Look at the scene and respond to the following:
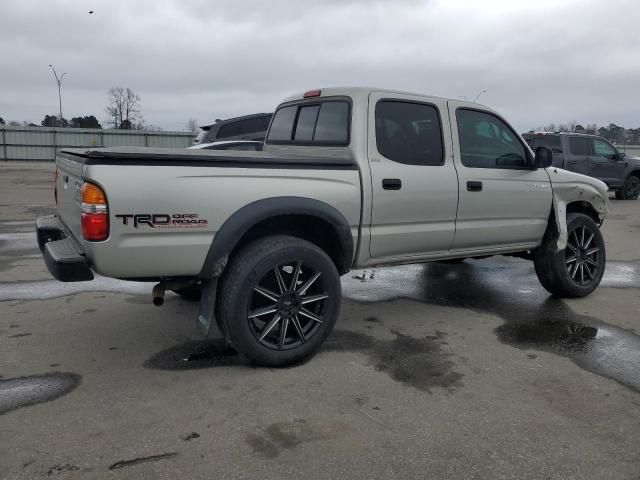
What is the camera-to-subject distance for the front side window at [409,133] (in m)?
4.37

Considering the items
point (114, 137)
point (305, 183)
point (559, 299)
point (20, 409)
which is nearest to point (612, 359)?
point (559, 299)

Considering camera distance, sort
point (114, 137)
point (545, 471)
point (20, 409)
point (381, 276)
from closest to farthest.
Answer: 1. point (545, 471)
2. point (20, 409)
3. point (381, 276)
4. point (114, 137)

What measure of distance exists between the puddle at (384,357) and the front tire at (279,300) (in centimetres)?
28

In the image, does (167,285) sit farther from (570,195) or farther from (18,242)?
(18,242)

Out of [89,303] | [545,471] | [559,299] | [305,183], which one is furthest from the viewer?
[559,299]

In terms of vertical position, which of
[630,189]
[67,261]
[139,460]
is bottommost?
[139,460]

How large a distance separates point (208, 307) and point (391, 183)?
5.38ft

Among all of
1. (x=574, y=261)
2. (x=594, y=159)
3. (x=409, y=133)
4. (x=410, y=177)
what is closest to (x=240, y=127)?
(x=594, y=159)

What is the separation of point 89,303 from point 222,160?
8.70 ft

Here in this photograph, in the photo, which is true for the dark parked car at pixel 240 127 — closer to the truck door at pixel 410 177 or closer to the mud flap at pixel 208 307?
the truck door at pixel 410 177

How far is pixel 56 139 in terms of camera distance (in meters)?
36.3

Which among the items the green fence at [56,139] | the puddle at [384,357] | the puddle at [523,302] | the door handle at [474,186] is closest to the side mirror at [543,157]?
the door handle at [474,186]

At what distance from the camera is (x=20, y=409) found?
319 centimetres

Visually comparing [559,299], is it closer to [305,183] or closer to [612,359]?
[612,359]
